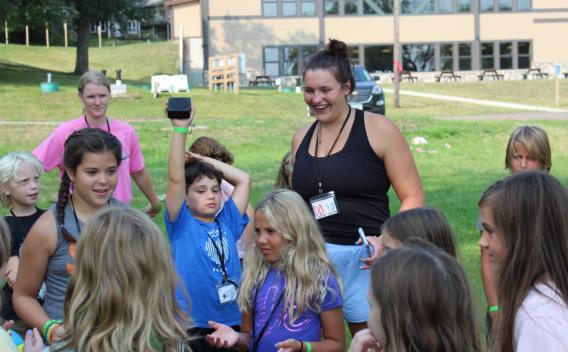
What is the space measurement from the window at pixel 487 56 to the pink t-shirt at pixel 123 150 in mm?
45615

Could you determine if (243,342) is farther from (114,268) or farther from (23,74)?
(23,74)

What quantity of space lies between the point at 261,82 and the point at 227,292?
41819 millimetres

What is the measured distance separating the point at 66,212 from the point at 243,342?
3.63 feet

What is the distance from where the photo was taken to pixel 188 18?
48938 millimetres

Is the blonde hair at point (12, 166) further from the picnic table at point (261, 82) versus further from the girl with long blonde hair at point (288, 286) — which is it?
the picnic table at point (261, 82)

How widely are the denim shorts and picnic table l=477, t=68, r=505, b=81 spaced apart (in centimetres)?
4598

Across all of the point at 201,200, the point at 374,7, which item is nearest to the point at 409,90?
the point at 374,7

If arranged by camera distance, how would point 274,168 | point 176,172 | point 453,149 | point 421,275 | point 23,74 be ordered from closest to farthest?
point 421,275, point 176,172, point 274,168, point 453,149, point 23,74

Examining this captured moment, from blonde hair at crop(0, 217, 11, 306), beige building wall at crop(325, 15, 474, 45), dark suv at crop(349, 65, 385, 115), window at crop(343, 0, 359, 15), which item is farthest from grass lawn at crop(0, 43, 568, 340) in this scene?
window at crop(343, 0, 359, 15)

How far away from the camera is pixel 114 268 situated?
2.99 meters

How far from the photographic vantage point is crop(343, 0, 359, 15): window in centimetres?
4766

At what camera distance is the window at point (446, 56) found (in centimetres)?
4906

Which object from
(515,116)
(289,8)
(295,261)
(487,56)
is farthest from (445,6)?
(295,261)

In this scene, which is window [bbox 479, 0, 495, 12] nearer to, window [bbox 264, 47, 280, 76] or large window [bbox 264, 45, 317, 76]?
large window [bbox 264, 45, 317, 76]
